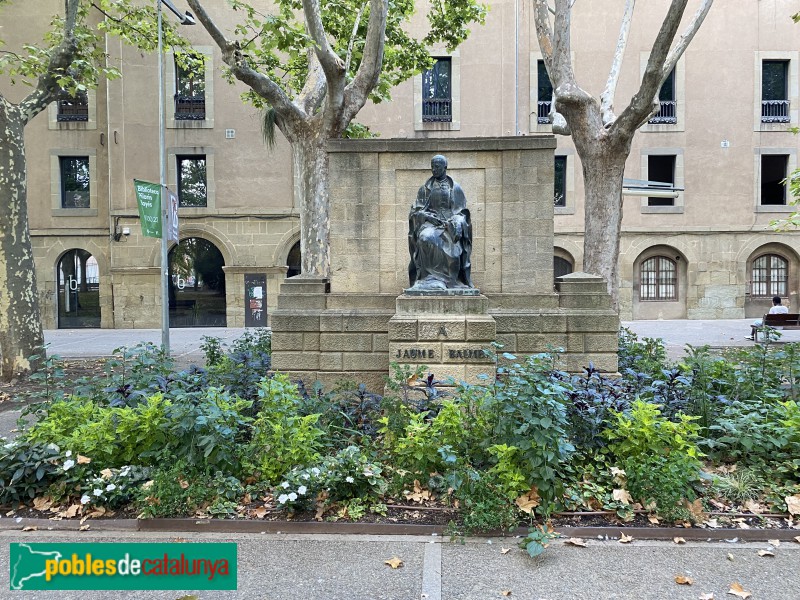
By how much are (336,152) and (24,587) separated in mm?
6528

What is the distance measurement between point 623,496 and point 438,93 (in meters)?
19.9

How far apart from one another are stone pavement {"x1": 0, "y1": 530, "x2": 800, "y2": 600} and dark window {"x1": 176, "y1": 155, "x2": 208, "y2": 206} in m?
18.9

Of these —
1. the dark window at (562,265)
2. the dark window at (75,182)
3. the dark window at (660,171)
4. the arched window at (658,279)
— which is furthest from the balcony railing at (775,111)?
the dark window at (75,182)

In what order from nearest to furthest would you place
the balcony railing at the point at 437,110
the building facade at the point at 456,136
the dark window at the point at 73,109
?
the building facade at the point at 456,136
the dark window at the point at 73,109
the balcony railing at the point at 437,110

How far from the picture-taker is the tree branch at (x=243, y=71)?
914 centimetres

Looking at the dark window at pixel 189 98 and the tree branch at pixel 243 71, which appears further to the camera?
the dark window at pixel 189 98

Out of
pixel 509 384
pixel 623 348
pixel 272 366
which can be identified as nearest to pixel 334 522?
pixel 509 384

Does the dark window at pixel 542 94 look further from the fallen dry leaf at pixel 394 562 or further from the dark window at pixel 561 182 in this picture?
the fallen dry leaf at pixel 394 562

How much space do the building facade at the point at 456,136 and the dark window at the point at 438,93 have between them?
8 centimetres

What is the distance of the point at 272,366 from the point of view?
746cm

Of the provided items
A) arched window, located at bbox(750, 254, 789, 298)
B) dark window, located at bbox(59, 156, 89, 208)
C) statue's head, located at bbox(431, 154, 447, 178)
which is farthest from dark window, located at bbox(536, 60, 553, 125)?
dark window, located at bbox(59, 156, 89, 208)

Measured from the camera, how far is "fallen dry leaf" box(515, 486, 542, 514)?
151 inches

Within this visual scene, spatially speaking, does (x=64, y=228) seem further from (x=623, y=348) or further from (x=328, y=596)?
(x=328, y=596)

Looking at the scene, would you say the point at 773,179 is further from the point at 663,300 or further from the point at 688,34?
the point at 688,34
